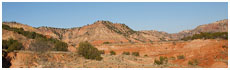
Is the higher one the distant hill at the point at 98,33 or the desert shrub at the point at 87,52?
the desert shrub at the point at 87,52

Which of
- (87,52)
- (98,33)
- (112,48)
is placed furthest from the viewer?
(98,33)

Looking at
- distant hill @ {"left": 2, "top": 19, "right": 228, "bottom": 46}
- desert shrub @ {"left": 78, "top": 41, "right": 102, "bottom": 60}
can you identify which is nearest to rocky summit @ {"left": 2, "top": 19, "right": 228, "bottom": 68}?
distant hill @ {"left": 2, "top": 19, "right": 228, "bottom": 46}

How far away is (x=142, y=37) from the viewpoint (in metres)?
97.0

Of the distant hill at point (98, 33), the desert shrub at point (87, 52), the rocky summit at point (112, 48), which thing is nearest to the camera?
the rocky summit at point (112, 48)

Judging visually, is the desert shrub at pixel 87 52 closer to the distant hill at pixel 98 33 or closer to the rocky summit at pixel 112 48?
the rocky summit at pixel 112 48

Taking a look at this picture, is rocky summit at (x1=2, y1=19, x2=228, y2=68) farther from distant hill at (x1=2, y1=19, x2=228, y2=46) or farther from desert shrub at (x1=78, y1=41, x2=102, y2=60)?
desert shrub at (x1=78, y1=41, x2=102, y2=60)

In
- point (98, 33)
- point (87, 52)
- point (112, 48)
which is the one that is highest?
point (87, 52)

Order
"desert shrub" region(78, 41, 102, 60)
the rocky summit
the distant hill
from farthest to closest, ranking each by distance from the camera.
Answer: the distant hill < "desert shrub" region(78, 41, 102, 60) < the rocky summit

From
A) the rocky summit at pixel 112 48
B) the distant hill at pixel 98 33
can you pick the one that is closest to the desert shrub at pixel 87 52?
the rocky summit at pixel 112 48

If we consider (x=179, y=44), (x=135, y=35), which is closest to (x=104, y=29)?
(x=135, y=35)

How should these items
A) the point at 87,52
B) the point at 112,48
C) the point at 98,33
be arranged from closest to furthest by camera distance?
the point at 87,52
the point at 112,48
the point at 98,33

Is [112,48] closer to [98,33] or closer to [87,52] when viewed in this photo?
[98,33]

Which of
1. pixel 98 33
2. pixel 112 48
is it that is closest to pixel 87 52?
pixel 112 48

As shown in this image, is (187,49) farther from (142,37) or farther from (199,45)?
(142,37)
